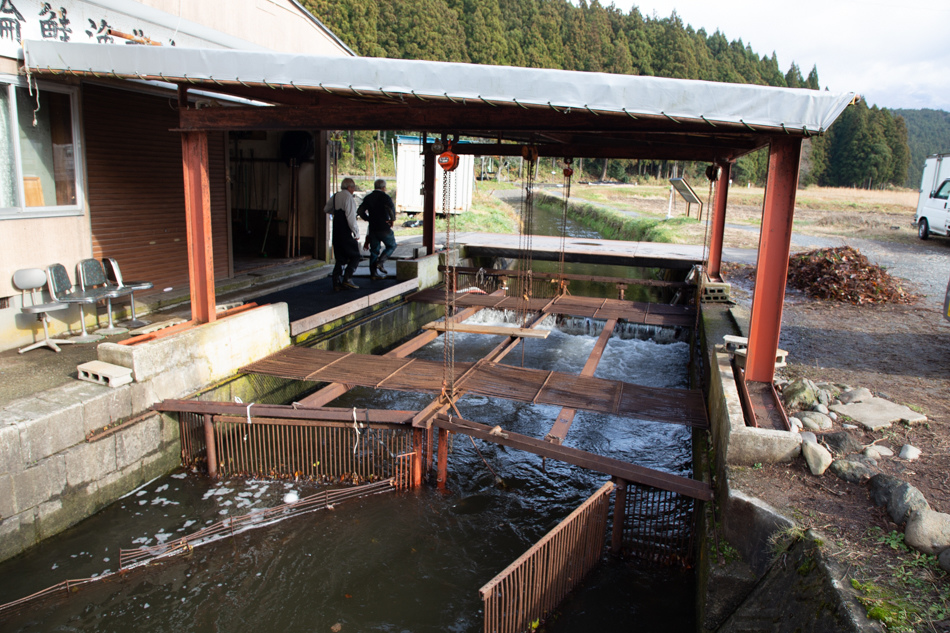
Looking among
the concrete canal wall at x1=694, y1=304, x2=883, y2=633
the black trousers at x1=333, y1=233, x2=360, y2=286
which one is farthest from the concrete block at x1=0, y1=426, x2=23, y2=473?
the black trousers at x1=333, y1=233, x2=360, y2=286

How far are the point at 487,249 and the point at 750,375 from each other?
10.2m

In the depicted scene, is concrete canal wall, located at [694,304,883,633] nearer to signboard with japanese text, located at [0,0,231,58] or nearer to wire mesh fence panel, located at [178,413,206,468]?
wire mesh fence panel, located at [178,413,206,468]

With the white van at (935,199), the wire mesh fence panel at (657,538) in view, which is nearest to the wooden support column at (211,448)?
the wire mesh fence panel at (657,538)

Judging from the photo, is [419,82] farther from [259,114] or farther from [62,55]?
[62,55]

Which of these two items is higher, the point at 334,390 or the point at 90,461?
the point at 334,390

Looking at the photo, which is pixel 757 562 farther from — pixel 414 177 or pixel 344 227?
pixel 414 177

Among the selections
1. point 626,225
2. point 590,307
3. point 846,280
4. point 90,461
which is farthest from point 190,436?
point 626,225

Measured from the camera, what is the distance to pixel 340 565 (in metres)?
4.95

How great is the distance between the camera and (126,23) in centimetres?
768

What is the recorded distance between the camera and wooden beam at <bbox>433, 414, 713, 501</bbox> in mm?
4552

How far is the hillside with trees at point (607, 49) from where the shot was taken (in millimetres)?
50906

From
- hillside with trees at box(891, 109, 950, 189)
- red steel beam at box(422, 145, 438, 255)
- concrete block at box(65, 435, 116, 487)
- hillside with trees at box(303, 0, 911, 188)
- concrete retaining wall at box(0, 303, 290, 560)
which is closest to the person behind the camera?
concrete retaining wall at box(0, 303, 290, 560)

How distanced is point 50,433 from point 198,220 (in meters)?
2.56

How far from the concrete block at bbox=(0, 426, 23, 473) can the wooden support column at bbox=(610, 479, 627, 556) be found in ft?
14.9
